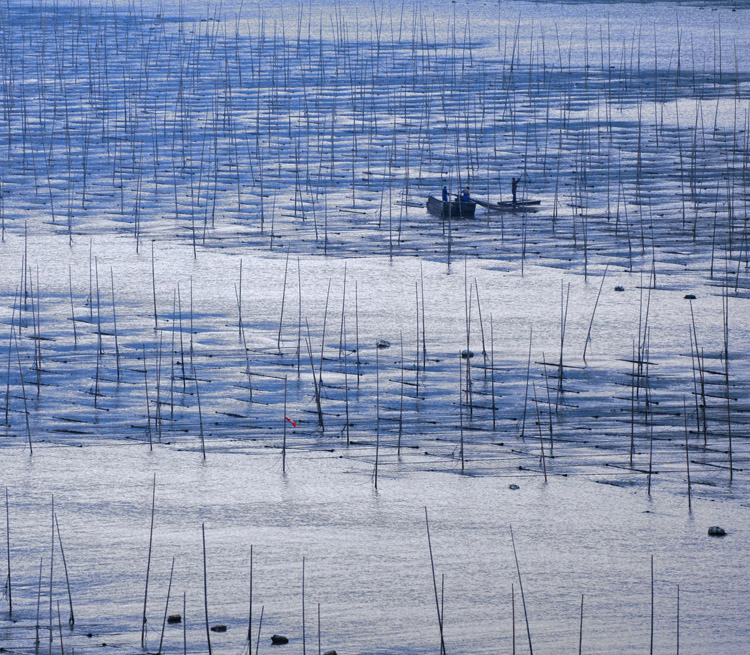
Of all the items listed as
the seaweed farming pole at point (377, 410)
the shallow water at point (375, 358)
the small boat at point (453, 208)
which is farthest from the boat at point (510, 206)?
the seaweed farming pole at point (377, 410)

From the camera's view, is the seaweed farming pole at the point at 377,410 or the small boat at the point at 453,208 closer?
the seaweed farming pole at the point at 377,410

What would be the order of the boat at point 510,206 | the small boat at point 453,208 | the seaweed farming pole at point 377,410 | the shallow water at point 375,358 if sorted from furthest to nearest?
the boat at point 510,206 → the small boat at point 453,208 → the seaweed farming pole at point 377,410 → the shallow water at point 375,358

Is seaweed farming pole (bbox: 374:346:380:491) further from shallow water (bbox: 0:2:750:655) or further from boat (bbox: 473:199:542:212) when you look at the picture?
boat (bbox: 473:199:542:212)

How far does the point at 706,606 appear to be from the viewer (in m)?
6.32

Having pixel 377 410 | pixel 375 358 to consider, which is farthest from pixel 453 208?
pixel 377 410

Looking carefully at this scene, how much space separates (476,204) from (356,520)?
27.7ft

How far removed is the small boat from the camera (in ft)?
47.0

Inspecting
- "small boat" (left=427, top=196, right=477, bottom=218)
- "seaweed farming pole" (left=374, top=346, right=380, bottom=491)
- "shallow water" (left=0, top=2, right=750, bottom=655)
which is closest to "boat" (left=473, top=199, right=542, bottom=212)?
"shallow water" (left=0, top=2, right=750, bottom=655)

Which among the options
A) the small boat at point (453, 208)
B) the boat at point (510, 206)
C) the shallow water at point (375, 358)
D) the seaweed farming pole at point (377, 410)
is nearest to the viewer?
the shallow water at point (375, 358)

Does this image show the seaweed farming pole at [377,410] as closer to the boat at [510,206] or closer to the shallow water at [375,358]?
the shallow water at [375,358]

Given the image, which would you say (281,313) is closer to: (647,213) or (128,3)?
(647,213)

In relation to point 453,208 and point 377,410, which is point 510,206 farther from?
point 377,410

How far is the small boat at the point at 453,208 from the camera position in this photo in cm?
1434

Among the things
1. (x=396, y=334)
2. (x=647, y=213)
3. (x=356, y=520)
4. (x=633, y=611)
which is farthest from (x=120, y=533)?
(x=647, y=213)
